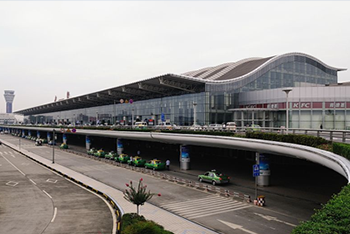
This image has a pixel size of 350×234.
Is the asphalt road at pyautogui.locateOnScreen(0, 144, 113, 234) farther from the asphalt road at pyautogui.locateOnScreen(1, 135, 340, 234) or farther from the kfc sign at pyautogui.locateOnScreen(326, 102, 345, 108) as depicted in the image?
the kfc sign at pyautogui.locateOnScreen(326, 102, 345, 108)

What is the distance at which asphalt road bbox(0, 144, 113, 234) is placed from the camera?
19.0 metres

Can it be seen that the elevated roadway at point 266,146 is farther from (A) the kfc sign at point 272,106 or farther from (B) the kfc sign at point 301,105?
(A) the kfc sign at point 272,106

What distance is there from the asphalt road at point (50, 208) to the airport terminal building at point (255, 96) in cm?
2232

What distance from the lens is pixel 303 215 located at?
21.9 m

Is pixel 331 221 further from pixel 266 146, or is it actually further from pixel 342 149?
pixel 266 146

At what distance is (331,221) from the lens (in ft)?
25.3

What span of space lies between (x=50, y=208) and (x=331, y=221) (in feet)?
71.5

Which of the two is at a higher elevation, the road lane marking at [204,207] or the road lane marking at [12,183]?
the road lane marking at [204,207]

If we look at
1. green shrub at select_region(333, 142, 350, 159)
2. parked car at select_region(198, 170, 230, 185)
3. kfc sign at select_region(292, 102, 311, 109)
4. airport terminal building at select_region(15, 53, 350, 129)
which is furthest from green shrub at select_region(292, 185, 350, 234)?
kfc sign at select_region(292, 102, 311, 109)

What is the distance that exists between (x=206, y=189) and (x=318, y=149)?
13.5m

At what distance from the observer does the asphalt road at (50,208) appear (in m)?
19.0

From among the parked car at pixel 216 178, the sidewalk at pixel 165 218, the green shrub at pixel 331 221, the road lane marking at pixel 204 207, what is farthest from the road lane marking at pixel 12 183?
the green shrub at pixel 331 221

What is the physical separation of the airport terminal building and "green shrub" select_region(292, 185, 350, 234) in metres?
35.1

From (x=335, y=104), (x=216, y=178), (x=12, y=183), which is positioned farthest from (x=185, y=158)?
(x=335, y=104)
